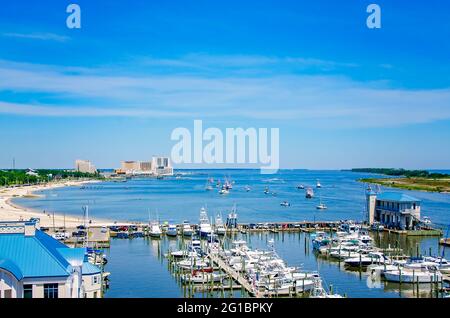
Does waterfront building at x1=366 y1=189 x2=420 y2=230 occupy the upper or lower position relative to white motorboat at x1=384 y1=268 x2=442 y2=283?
upper

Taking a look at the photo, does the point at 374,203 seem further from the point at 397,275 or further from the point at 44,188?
the point at 44,188

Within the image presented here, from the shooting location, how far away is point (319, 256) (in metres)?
14.2

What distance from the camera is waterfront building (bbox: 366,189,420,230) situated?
17844 millimetres

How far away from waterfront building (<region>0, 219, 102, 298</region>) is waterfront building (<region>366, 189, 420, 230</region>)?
15.3 meters

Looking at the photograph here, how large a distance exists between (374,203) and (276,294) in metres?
11.0

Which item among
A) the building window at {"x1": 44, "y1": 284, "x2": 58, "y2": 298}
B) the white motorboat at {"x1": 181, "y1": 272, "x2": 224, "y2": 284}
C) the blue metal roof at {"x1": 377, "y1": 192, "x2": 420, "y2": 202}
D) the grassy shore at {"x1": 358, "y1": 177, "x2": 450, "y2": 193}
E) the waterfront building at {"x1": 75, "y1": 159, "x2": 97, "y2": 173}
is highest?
the waterfront building at {"x1": 75, "y1": 159, "x2": 97, "y2": 173}

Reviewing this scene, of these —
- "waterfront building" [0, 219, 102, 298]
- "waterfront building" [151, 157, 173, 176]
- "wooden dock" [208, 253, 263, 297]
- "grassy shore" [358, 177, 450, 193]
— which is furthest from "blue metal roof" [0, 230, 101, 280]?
"grassy shore" [358, 177, 450, 193]

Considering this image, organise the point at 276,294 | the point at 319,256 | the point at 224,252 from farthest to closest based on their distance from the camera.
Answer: the point at 319,256 → the point at 224,252 → the point at 276,294

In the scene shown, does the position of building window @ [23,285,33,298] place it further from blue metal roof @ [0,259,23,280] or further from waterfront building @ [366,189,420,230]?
waterfront building @ [366,189,420,230]

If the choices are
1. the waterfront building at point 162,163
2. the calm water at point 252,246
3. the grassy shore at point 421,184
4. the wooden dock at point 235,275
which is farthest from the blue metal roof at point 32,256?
the grassy shore at point 421,184

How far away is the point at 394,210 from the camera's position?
60.1ft
